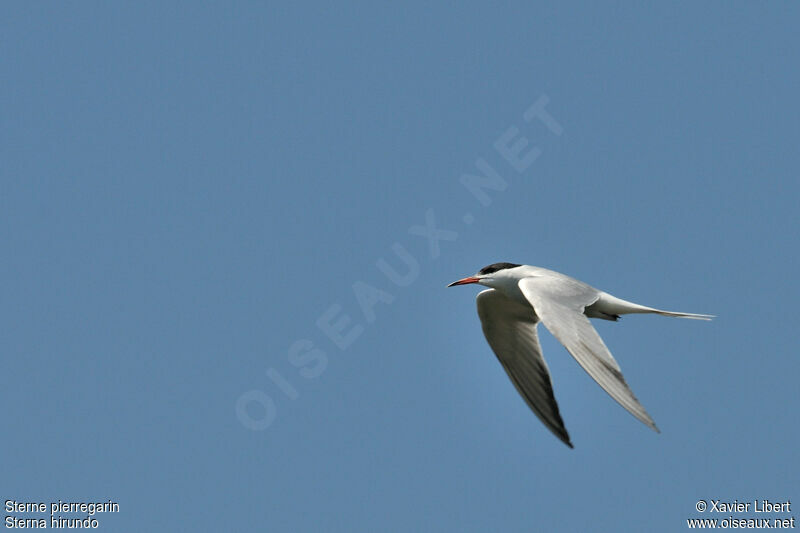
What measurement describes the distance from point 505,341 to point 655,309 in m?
2.16

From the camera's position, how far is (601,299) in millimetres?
10789

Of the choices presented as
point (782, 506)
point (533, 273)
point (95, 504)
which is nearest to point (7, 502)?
point (95, 504)

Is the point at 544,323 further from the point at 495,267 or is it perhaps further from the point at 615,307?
the point at 495,267

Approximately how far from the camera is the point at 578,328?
30.2 ft

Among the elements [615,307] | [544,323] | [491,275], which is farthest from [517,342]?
[544,323]

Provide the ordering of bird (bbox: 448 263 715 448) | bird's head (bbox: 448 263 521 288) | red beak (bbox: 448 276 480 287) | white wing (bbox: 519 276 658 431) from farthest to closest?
red beak (bbox: 448 276 480 287) < bird's head (bbox: 448 263 521 288) < bird (bbox: 448 263 715 448) < white wing (bbox: 519 276 658 431)

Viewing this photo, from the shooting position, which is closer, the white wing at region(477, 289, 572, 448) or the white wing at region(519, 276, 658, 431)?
the white wing at region(519, 276, 658, 431)

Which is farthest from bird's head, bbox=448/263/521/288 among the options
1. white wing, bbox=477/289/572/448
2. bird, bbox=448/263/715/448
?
white wing, bbox=477/289/572/448

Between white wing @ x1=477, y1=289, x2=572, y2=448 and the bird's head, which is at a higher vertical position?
the bird's head

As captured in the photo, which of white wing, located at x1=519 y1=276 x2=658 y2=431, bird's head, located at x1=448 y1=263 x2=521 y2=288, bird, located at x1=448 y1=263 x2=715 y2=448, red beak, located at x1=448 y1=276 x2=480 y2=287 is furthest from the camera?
red beak, located at x1=448 y1=276 x2=480 y2=287

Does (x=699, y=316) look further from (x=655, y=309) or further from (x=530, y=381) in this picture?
(x=530, y=381)

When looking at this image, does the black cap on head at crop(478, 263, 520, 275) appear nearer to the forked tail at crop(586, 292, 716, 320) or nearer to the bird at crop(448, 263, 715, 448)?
the bird at crop(448, 263, 715, 448)

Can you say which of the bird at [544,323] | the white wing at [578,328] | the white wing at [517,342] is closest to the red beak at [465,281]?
the bird at [544,323]

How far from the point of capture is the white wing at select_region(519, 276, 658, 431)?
819 cm
